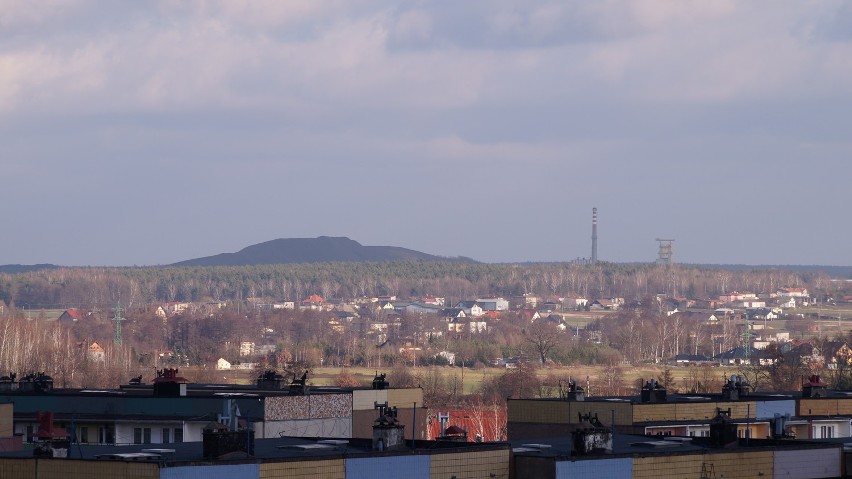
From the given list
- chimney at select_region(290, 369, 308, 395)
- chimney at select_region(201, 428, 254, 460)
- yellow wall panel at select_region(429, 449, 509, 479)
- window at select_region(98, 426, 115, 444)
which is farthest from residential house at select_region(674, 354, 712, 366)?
chimney at select_region(201, 428, 254, 460)

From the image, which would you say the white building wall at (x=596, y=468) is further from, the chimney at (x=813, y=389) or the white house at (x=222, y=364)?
the white house at (x=222, y=364)

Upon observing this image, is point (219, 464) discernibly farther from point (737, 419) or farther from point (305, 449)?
point (737, 419)

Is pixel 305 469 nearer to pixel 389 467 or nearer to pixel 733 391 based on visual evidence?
pixel 389 467

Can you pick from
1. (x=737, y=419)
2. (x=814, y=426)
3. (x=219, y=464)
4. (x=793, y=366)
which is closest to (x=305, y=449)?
(x=219, y=464)

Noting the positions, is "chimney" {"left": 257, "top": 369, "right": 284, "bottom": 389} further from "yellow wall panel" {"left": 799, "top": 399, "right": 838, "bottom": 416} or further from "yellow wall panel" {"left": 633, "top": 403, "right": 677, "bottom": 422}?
"yellow wall panel" {"left": 799, "top": 399, "right": 838, "bottom": 416}

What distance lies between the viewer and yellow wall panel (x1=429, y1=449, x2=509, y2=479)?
29047 mm

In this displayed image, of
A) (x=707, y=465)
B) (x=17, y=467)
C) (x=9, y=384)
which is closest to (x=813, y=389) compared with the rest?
(x=707, y=465)

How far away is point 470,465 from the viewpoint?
2956 centimetres

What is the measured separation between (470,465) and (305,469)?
3406 mm

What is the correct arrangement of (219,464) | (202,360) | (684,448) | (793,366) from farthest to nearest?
(202,360), (793,366), (684,448), (219,464)

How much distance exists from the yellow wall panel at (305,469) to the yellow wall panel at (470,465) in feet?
5.95

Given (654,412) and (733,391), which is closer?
(654,412)

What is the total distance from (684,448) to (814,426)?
21481 millimetres

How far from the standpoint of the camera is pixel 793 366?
410ft
